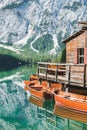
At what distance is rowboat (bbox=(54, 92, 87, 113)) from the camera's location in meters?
31.1

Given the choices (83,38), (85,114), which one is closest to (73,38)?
(83,38)

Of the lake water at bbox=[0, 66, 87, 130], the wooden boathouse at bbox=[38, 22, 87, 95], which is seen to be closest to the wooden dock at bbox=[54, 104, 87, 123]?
the lake water at bbox=[0, 66, 87, 130]

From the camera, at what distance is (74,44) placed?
40688 millimetres

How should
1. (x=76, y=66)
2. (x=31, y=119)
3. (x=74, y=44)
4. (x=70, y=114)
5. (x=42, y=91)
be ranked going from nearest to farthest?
(x=70, y=114)
(x=31, y=119)
(x=76, y=66)
(x=74, y=44)
(x=42, y=91)

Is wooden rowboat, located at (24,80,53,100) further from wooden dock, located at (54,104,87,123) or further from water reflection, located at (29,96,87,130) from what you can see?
wooden dock, located at (54,104,87,123)

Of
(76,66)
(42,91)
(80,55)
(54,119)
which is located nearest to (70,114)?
(54,119)

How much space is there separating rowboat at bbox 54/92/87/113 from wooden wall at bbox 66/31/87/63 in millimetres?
5628

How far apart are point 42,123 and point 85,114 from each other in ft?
12.5

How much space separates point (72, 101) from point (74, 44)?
10111 mm

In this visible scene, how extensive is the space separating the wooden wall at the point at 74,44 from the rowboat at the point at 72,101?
18.5 feet

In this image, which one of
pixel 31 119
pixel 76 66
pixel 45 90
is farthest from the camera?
pixel 45 90

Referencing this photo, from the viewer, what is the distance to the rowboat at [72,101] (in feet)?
102

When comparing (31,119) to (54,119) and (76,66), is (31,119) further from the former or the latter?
(76,66)

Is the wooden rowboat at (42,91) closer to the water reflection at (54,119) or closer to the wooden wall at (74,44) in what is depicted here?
the water reflection at (54,119)
